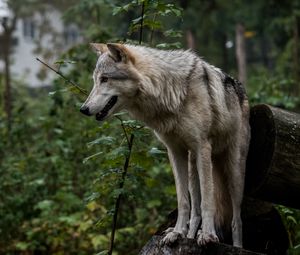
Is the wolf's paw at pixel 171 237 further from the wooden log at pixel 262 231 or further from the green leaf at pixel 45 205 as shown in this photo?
the green leaf at pixel 45 205

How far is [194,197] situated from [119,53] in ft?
5.19

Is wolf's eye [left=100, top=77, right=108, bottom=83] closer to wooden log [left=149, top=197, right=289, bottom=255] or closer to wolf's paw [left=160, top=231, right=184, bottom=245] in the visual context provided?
wolf's paw [left=160, top=231, right=184, bottom=245]

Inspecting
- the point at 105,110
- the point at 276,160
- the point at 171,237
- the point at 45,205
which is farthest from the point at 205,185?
the point at 45,205

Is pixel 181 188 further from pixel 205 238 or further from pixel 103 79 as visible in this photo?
pixel 103 79

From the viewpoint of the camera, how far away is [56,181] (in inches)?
372

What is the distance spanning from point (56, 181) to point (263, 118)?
4878 mm

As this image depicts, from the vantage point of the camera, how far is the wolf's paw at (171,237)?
5.01m

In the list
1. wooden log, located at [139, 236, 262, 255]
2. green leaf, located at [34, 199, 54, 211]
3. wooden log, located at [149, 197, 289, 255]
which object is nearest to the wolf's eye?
wooden log, located at [139, 236, 262, 255]

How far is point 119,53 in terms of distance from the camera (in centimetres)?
478

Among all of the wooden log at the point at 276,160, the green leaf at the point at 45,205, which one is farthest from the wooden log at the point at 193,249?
the green leaf at the point at 45,205

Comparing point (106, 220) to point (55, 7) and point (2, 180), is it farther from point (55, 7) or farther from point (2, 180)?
point (55, 7)

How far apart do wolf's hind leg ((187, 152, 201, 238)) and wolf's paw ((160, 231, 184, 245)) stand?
13 centimetres

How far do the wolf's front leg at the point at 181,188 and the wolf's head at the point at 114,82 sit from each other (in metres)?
0.77

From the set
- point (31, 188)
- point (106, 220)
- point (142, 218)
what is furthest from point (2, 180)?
point (106, 220)
